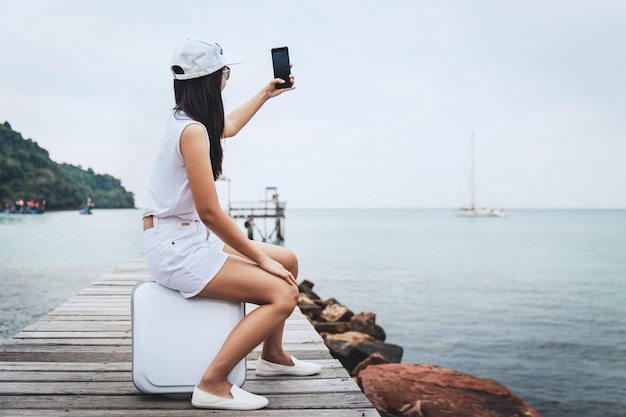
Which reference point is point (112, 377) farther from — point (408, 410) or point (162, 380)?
point (408, 410)

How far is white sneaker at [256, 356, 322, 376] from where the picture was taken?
3137 mm

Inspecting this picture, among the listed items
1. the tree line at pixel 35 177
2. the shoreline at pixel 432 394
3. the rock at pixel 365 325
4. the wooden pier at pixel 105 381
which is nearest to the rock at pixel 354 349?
the shoreline at pixel 432 394

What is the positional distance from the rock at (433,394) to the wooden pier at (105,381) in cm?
98

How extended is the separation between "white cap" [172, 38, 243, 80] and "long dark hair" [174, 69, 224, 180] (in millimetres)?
36

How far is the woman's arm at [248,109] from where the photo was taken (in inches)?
126

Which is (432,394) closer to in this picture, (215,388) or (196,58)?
(215,388)

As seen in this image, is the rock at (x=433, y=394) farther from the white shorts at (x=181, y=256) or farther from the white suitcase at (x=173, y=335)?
the white shorts at (x=181, y=256)

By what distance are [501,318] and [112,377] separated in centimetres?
1412

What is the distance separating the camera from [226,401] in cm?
261

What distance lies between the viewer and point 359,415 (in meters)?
2.56

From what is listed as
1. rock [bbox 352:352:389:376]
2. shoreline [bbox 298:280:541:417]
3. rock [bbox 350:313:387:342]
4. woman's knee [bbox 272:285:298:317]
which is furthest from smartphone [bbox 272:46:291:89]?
rock [bbox 350:313:387:342]

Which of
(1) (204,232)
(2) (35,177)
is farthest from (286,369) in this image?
(2) (35,177)

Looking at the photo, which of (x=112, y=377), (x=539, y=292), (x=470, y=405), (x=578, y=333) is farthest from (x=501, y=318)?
(x=112, y=377)

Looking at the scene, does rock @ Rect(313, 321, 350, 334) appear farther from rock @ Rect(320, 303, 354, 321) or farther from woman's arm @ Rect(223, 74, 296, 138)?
woman's arm @ Rect(223, 74, 296, 138)
